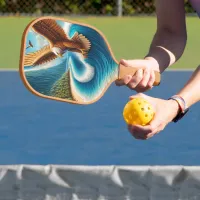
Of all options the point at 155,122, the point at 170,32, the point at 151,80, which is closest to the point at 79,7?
the point at 170,32

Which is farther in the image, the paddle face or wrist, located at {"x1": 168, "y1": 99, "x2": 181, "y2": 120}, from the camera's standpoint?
the paddle face

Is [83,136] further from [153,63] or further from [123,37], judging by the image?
[123,37]

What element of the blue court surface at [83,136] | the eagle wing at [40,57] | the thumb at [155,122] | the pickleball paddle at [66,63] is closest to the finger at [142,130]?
the thumb at [155,122]

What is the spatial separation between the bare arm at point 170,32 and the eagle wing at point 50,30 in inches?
9.9

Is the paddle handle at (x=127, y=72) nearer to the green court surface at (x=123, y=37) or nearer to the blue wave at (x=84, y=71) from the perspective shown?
the blue wave at (x=84, y=71)

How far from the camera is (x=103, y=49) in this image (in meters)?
2.21

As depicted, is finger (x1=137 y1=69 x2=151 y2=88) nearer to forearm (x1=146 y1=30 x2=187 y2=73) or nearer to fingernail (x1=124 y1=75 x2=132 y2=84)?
fingernail (x1=124 y1=75 x2=132 y2=84)

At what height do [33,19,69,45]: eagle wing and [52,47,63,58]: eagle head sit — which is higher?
[33,19,69,45]: eagle wing

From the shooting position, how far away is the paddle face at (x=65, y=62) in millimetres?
2061

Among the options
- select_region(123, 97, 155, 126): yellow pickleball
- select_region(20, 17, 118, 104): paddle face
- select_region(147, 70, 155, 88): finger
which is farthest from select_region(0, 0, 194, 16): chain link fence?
select_region(123, 97, 155, 126): yellow pickleball

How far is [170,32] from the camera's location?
2248mm

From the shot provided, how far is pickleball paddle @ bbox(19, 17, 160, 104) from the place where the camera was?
206cm

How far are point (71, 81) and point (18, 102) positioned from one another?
13.4ft

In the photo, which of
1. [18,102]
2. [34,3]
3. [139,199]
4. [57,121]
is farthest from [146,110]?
[34,3]
